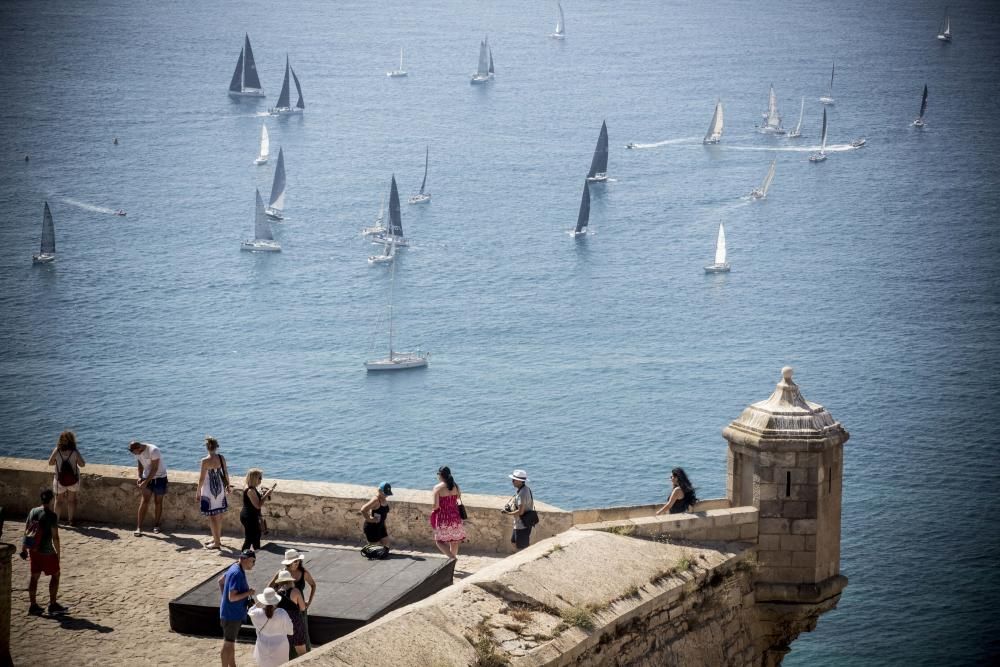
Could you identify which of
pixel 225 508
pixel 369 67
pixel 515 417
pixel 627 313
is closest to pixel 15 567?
pixel 225 508

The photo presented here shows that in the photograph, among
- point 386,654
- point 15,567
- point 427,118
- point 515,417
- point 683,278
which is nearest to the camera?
point 386,654

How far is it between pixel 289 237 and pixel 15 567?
120m

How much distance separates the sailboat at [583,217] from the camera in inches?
5012

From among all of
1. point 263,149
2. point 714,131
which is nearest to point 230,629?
→ point 263,149

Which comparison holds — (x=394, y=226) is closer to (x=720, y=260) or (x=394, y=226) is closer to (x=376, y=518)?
(x=720, y=260)

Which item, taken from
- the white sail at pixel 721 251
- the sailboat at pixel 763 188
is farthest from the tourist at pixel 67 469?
the sailboat at pixel 763 188

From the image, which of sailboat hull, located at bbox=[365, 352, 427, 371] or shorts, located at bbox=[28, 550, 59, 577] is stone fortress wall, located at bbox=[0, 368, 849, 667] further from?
sailboat hull, located at bbox=[365, 352, 427, 371]

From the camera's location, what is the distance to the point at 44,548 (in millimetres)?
13266

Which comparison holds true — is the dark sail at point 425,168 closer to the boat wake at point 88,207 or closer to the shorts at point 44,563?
the boat wake at point 88,207

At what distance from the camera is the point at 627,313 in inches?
4444

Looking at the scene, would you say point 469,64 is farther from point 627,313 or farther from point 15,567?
point 15,567

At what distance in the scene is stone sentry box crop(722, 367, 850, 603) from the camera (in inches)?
505

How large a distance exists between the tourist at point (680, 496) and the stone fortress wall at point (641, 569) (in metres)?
0.14

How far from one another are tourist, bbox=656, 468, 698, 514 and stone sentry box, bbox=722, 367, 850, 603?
39cm
